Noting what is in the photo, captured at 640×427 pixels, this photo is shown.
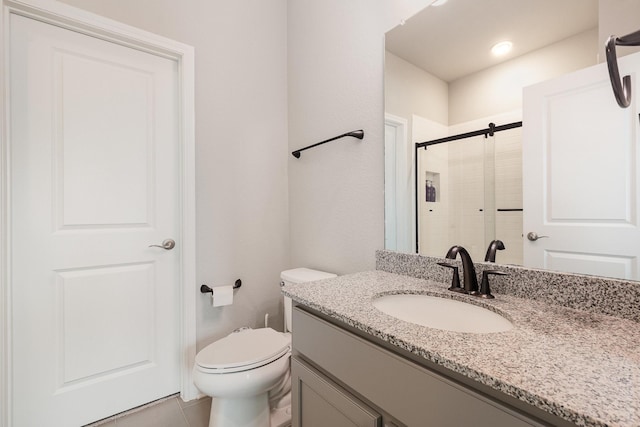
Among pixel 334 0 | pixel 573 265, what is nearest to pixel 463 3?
pixel 334 0

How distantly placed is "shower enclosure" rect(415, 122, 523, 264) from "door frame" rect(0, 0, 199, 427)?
1.27 meters

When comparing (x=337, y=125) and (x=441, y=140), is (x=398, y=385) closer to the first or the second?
(x=441, y=140)

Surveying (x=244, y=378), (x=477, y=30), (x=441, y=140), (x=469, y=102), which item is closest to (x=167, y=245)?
(x=244, y=378)

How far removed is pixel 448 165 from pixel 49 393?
2.13 meters

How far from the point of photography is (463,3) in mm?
1122

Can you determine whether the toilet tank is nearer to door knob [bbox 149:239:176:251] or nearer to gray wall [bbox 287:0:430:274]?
gray wall [bbox 287:0:430:274]

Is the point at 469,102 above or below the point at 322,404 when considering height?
above

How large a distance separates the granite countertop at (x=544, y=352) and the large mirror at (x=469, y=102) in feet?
0.77

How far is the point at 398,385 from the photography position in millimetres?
655

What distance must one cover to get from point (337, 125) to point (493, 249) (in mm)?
1034

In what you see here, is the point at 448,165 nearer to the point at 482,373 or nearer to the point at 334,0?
the point at 482,373

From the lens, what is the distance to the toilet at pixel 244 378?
1.21m

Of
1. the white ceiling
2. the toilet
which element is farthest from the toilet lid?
the white ceiling

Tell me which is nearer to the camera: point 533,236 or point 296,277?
point 533,236
